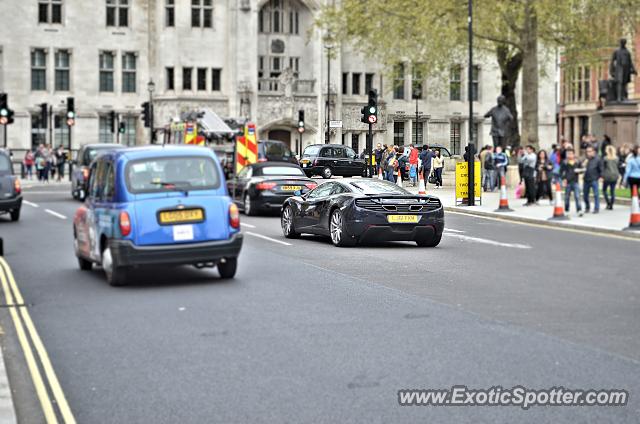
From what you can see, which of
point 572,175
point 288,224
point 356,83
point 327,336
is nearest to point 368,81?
point 356,83

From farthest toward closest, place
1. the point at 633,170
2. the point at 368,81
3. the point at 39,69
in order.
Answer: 1. the point at 368,81
2. the point at 39,69
3. the point at 633,170

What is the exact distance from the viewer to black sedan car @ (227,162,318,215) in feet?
96.4

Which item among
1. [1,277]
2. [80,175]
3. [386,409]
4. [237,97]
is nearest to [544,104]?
[237,97]

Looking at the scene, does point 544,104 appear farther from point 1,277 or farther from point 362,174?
point 1,277

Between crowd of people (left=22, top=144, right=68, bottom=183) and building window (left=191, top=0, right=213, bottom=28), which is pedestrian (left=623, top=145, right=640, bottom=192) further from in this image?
building window (left=191, top=0, right=213, bottom=28)

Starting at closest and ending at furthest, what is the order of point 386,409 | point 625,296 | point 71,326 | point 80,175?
point 386,409 < point 71,326 < point 625,296 < point 80,175

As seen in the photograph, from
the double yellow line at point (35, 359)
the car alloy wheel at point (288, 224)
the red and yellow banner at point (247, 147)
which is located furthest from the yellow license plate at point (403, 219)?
the red and yellow banner at point (247, 147)

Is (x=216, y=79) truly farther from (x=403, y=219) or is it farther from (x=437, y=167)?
(x=403, y=219)

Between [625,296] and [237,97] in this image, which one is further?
[237,97]

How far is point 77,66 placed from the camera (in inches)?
2840

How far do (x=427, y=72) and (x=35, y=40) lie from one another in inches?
1275

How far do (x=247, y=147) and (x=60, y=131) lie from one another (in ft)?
106

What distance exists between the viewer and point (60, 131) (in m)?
72.1

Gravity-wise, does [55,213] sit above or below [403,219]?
below
